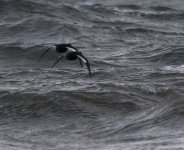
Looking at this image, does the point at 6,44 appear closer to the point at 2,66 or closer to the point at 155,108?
the point at 2,66

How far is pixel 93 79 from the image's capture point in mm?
9234

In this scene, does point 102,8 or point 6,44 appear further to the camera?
point 102,8

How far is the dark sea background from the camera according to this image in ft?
21.6

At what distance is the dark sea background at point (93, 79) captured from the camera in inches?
259

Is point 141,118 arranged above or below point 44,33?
above

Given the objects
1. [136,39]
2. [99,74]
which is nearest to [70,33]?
[136,39]

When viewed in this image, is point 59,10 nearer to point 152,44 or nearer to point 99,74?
point 152,44

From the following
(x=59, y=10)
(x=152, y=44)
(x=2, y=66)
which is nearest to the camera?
(x=2, y=66)

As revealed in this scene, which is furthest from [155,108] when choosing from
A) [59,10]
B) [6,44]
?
[59,10]

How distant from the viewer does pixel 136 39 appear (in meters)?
12.7

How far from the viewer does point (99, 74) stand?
9648mm

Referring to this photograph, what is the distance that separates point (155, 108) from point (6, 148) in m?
2.32

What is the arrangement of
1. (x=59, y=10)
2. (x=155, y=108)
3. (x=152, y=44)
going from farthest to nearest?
(x=59, y=10) < (x=152, y=44) < (x=155, y=108)

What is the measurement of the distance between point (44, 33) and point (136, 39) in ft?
6.77
